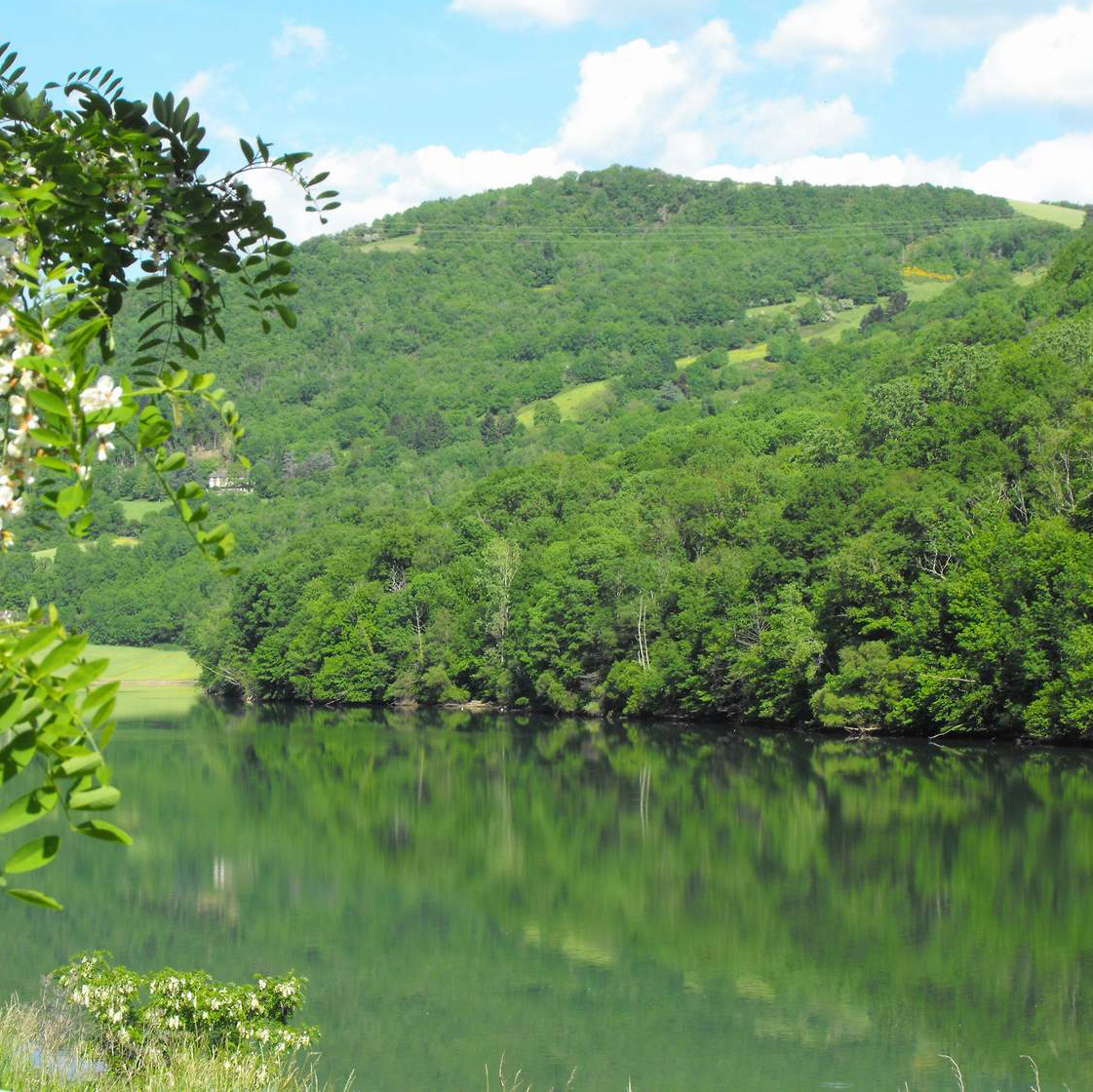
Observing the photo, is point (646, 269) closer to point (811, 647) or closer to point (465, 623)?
point (465, 623)

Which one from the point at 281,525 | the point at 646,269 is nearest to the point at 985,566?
the point at 281,525

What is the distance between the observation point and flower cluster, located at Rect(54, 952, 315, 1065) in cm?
1078

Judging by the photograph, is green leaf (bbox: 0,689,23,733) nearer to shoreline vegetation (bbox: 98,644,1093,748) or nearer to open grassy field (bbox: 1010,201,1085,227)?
shoreline vegetation (bbox: 98,644,1093,748)

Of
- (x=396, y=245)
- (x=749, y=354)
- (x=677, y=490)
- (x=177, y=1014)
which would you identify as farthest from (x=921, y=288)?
(x=177, y=1014)

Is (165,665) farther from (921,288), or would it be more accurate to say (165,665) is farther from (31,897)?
(31,897)

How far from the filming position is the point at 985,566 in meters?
40.5

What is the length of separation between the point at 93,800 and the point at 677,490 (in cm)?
5714

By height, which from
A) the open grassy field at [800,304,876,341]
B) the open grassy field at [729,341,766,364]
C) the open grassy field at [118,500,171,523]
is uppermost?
the open grassy field at [800,304,876,341]

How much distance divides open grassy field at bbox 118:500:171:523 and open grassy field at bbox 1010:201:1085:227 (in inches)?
3533

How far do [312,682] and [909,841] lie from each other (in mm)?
44882

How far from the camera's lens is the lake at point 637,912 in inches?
600

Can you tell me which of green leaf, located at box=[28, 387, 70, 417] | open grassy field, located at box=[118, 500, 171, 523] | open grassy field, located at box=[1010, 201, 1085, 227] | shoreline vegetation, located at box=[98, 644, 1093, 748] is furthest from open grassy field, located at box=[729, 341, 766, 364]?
green leaf, located at box=[28, 387, 70, 417]

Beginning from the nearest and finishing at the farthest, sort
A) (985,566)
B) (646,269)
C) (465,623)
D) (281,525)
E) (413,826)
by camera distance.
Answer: (413,826) → (985,566) → (465,623) → (281,525) → (646,269)

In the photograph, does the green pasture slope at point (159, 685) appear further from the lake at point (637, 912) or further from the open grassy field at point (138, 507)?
the lake at point (637, 912)
